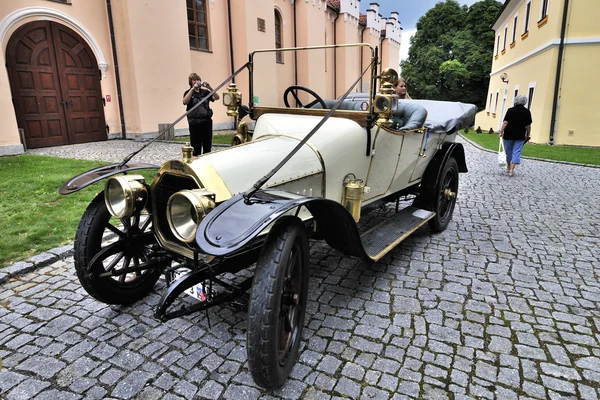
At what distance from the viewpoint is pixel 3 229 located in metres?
4.16

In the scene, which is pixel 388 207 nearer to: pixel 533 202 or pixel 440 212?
pixel 440 212

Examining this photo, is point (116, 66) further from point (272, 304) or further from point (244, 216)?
point (272, 304)

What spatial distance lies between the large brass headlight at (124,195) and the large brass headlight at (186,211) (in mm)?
409

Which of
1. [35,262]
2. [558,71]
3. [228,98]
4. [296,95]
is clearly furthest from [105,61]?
[558,71]

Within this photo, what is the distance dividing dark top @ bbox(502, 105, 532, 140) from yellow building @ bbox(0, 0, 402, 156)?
3.45 m

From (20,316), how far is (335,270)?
93.2 inches

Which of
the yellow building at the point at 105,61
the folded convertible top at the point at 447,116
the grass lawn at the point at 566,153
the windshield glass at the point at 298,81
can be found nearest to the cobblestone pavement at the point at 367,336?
the folded convertible top at the point at 447,116

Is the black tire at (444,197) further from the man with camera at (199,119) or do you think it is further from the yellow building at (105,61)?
the man with camera at (199,119)

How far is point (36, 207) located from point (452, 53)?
3634cm

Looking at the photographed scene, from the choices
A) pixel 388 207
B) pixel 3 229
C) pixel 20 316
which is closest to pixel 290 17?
pixel 388 207

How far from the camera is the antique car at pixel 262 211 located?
73.0 inches

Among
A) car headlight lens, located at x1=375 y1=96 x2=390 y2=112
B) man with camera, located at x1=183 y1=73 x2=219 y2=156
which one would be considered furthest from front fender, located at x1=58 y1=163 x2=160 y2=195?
man with camera, located at x1=183 y1=73 x2=219 y2=156

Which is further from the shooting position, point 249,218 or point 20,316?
point 20,316

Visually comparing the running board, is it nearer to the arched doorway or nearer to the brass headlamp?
the brass headlamp
